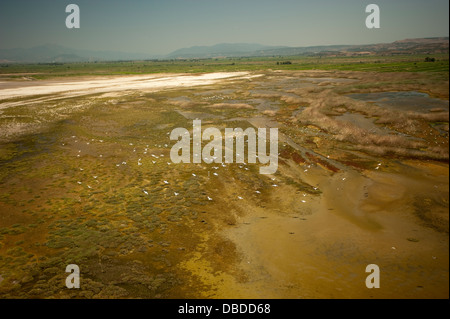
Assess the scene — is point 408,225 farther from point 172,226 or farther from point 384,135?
point 384,135

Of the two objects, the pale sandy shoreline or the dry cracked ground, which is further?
the pale sandy shoreline

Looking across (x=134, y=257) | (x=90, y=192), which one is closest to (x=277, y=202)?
(x=134, y=257)

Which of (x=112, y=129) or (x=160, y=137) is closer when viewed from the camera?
(x=160, y=137)

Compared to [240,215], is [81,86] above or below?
above

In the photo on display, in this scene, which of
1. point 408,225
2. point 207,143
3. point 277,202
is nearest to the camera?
point 408,225

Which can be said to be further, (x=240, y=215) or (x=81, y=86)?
(x=81, y=86)

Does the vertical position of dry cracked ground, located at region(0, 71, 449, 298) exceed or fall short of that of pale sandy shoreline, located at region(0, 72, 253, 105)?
it falls short

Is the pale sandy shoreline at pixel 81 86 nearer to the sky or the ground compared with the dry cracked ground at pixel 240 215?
nearer to the sky

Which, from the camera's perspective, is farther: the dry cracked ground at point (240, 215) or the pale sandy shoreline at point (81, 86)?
the pale sandy shoreline at point (81, 86)
